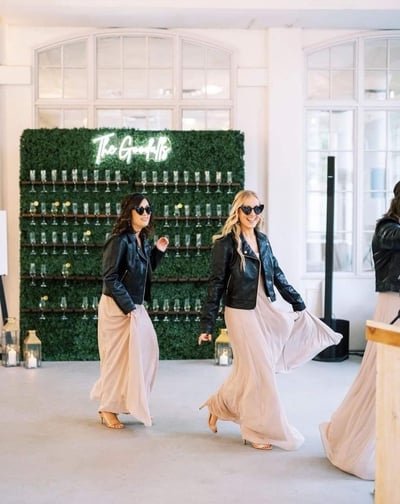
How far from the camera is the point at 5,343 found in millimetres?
8523

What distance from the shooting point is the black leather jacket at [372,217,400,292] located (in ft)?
14.9

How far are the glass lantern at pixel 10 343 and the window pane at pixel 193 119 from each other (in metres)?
3.10

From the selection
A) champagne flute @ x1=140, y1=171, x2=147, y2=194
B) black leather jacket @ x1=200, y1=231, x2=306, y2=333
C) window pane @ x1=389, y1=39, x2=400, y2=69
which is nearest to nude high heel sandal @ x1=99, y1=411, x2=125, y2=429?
black leather jacket @ x1=200, y1=231, x2=306, y2=333

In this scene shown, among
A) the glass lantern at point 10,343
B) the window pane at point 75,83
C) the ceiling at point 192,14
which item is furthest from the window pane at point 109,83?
the glass lantern at point 10,343

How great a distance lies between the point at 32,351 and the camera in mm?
8406

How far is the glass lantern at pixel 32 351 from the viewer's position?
836cm

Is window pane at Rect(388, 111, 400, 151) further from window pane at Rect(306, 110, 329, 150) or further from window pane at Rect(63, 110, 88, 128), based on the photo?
window pane at Rect(63, 110, 88, 128)

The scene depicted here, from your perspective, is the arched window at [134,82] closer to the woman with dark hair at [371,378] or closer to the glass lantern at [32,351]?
the glass lantern at [32,351]

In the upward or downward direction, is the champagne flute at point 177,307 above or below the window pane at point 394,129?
below

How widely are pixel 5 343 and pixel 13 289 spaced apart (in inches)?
35.6

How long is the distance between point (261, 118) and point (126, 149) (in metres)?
1.71

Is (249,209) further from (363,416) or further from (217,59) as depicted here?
(217,59)

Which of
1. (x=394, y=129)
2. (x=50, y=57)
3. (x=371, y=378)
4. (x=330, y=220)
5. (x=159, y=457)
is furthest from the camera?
(x=394, y=129)

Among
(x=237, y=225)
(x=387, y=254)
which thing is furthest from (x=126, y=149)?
(x=387, y=254)
